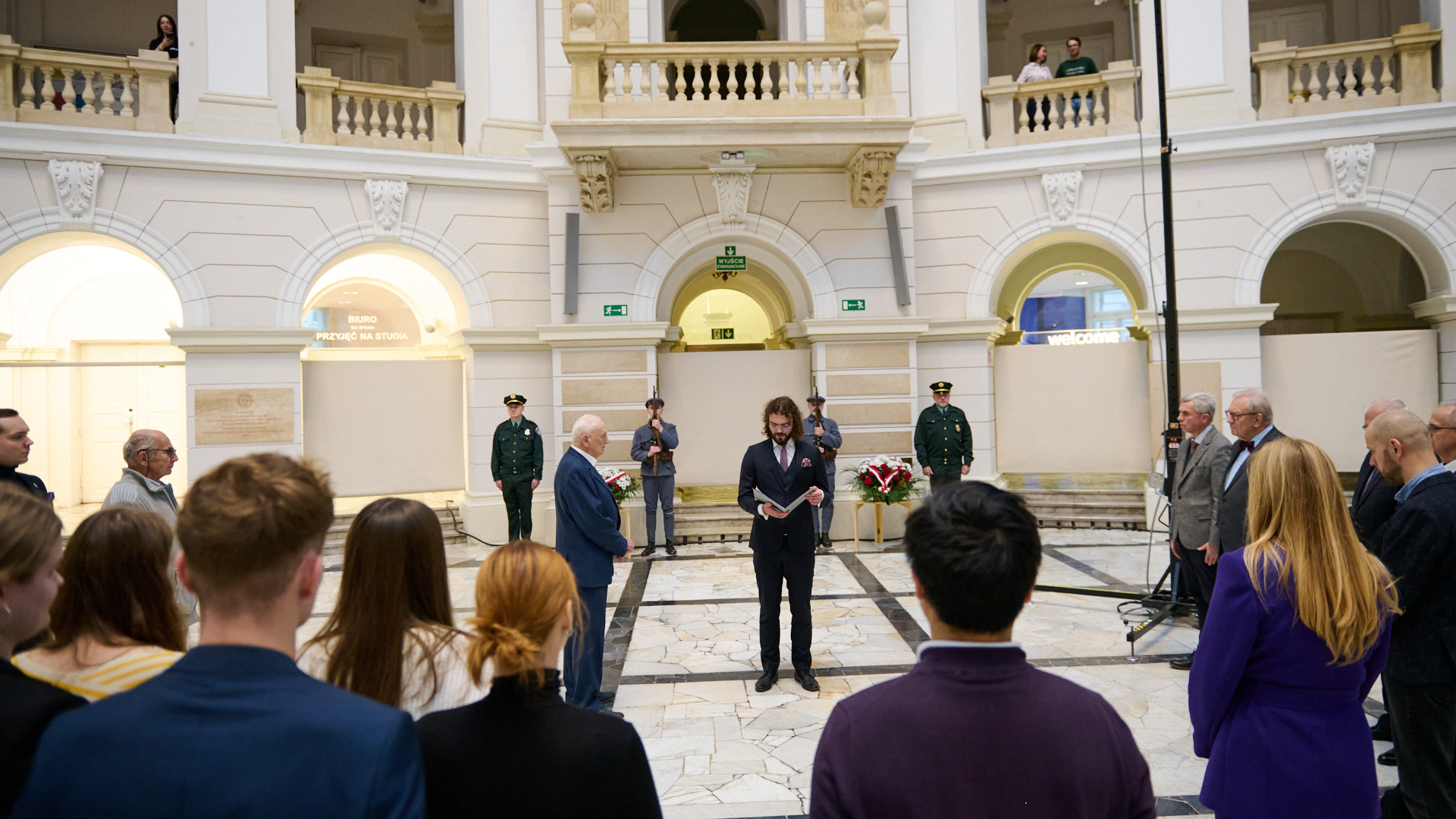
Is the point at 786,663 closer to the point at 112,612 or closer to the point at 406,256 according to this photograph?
the point at 112,612

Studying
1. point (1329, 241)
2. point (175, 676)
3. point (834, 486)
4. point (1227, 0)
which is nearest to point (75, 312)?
point (834, 486)

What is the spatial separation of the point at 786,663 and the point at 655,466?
15.1 feet

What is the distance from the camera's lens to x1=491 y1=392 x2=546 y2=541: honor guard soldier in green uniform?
9383 millimetres

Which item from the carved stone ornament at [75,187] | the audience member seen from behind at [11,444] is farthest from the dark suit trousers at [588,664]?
the carved stone ornament at [75,187]

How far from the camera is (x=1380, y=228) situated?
10.2m

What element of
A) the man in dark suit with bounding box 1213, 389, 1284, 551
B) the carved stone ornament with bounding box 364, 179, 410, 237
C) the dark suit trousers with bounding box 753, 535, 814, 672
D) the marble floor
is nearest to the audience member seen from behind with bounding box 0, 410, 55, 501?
the marble floor

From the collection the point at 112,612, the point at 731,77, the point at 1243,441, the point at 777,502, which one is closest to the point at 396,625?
the point at 112,612

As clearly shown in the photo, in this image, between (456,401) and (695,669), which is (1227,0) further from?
(456,401)

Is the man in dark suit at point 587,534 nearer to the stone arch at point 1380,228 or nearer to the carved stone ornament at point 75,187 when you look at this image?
the carved stone ornament at point 75,187

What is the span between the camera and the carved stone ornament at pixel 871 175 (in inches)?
387

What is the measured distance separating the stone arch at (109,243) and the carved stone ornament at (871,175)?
26.2ft

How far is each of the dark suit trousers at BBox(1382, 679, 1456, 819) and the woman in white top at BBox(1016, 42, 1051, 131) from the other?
30.9ft

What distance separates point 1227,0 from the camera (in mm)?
10047

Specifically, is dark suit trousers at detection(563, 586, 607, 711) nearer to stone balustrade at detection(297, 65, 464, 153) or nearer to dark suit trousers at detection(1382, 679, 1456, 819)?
dark suit trousers at detection(1382, 679, 1456, 819)
